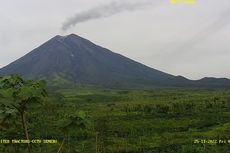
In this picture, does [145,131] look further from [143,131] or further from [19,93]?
[19,93]

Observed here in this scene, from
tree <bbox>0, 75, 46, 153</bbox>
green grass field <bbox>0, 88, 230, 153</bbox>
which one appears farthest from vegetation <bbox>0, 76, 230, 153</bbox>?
tree <bbox>0, 75, 46, 153</bbox>

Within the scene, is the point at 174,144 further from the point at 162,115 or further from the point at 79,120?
the point at 79,120

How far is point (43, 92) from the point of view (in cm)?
718

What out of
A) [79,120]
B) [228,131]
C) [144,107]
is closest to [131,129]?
[228,131]

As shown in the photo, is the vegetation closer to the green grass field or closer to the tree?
the green grass field

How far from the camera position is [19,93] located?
22.8ft

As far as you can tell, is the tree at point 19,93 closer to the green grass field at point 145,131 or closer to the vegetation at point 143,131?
the vegetation at point 143,131

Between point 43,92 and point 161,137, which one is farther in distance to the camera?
point 161,137

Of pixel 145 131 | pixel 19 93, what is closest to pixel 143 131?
pixel 145 131

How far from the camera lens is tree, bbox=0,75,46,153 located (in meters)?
6.82

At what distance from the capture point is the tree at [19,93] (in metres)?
6.82

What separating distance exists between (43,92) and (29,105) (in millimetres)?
330

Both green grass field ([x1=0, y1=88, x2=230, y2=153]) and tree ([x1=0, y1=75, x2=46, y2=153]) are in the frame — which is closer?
tree ([x1=0, y1=75, x2=46, y2=153])

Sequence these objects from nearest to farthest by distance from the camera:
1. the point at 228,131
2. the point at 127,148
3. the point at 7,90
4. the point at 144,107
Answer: the point at 7,90 → the point at 127,148 → the point at 228,131 → the point at 144,107
